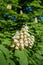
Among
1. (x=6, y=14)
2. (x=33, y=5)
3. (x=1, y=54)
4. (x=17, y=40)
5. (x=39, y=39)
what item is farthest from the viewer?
(x=33, y=5)

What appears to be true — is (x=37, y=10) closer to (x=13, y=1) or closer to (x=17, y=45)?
(x=13, y=1)

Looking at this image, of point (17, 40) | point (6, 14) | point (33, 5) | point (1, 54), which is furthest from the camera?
point (33, 5)

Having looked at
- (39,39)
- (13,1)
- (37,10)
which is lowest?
(37,10)

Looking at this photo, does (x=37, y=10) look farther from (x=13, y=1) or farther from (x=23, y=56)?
(x=23, y=56)

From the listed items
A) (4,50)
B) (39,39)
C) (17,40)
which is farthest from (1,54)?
(39,39)

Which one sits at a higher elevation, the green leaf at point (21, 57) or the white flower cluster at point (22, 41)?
the white flower cluster at point (22, 41)

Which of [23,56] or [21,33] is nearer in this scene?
[23,56]

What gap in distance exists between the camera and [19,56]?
221 cm

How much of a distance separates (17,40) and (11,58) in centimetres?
15

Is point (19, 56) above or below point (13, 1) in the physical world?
above

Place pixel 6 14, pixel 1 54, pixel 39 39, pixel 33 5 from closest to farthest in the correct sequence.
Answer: pixel 1 54
pixel 39 39
pixel 6 14
pixel 33 5

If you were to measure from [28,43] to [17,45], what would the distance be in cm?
11

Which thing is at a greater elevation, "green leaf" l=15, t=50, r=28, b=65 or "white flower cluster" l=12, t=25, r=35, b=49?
"white flower cluster" l=12, t=25, r=35, b=49

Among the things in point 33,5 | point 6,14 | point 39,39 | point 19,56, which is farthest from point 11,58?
point 33,5
